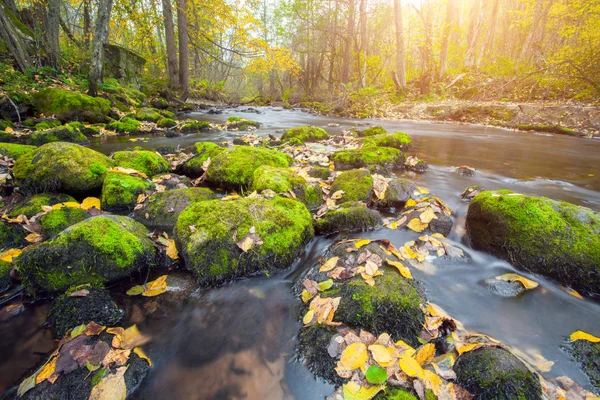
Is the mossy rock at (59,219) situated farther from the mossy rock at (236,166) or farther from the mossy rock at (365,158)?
the mossy rock at (365,158)

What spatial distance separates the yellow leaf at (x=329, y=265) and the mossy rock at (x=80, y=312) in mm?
1779

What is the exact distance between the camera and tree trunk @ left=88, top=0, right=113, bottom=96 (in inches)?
402

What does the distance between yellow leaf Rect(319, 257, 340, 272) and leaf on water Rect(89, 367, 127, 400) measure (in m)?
1.70

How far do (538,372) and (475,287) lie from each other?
955 mm

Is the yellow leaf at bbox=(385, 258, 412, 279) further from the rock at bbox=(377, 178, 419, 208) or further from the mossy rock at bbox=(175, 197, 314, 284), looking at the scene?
the rock at bbox=(377, 178, 419, 208)

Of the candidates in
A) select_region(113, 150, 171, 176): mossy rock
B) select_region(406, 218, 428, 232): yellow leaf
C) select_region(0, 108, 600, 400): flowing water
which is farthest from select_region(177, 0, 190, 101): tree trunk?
select_region(0, 108, 600, 400): flowing water

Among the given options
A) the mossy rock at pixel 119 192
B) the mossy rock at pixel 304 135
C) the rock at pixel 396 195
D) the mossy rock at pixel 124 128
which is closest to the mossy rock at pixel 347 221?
the rock at pixel 396 195

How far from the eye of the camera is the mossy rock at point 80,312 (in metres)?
2.23

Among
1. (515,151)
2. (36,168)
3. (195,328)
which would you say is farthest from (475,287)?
(515,151)

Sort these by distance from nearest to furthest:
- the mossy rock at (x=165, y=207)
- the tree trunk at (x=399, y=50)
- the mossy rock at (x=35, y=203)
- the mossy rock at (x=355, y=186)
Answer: the mossy rock at (x=35, y=203)
the mossy rock at (x=165, y=207)
the mossy rock at (x=355, y=186)
the tree trunk at (x=399, y=50)

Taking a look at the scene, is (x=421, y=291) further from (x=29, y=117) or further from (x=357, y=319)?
(x=29, y=117)

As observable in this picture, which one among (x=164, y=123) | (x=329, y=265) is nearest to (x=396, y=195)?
(x=329, y=265)

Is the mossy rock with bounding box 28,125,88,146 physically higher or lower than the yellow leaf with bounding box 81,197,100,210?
higher

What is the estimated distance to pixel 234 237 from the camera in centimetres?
284
